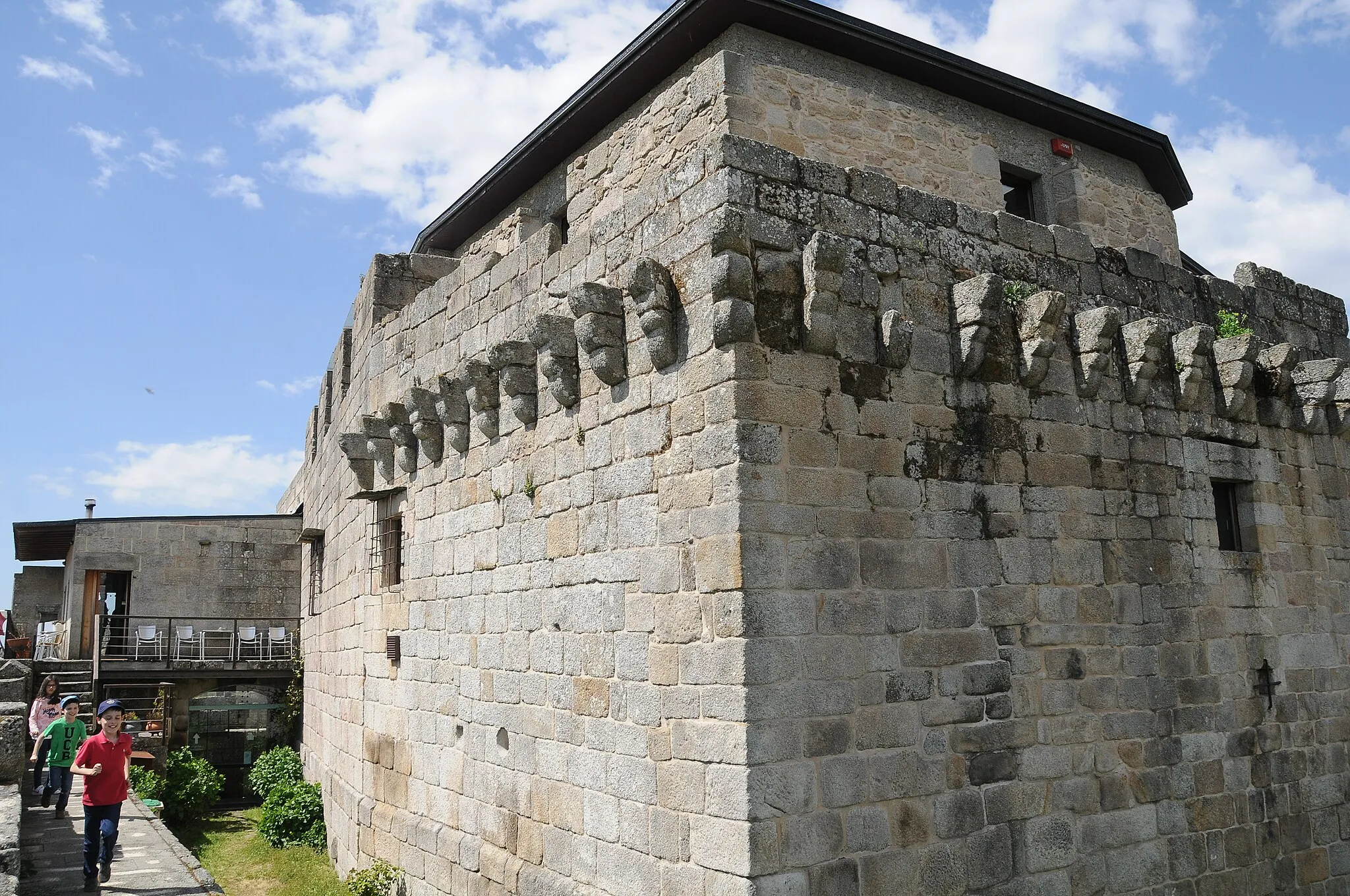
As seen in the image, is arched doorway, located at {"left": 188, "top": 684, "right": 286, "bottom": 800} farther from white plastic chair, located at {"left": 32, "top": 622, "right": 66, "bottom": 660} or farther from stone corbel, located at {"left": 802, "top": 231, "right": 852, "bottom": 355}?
stone corbel, located at {"left": 802, "top": 231, "right": 852, "bottom": 355}

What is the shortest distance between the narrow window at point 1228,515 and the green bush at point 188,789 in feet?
39.1

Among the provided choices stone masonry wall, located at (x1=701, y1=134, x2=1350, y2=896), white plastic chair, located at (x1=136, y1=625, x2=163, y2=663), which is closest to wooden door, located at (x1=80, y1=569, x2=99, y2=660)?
white plastic chair, located at (x1=136, y1=625, x2=163, y2=663)

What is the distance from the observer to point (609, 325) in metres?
5.92

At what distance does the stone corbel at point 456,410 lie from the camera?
25.2 feet

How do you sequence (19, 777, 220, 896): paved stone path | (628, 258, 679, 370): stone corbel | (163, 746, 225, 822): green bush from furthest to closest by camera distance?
(163, 746, 225, 822): green bush, (19, 777, 220, 896): paved stone path, (628, 258, 679, 370): stone corbel

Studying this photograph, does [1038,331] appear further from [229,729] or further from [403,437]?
[229,729]

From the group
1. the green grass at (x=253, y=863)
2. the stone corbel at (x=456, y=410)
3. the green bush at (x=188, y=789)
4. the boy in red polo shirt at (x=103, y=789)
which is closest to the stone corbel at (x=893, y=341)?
the stone corbel at (x=456, y=410)

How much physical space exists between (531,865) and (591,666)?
4.78ft

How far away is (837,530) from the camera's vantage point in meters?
5.34

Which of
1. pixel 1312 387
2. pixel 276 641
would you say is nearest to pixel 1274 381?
pixel 1312 387

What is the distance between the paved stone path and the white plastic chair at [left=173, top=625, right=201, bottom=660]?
6948mm

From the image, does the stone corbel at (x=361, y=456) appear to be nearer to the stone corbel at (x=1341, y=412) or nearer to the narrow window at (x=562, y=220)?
the narrow window at (x=562, y=220)

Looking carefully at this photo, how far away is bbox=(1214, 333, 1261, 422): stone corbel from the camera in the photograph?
7.32 meters

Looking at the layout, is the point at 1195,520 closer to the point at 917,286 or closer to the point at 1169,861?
the point at 1169,861
